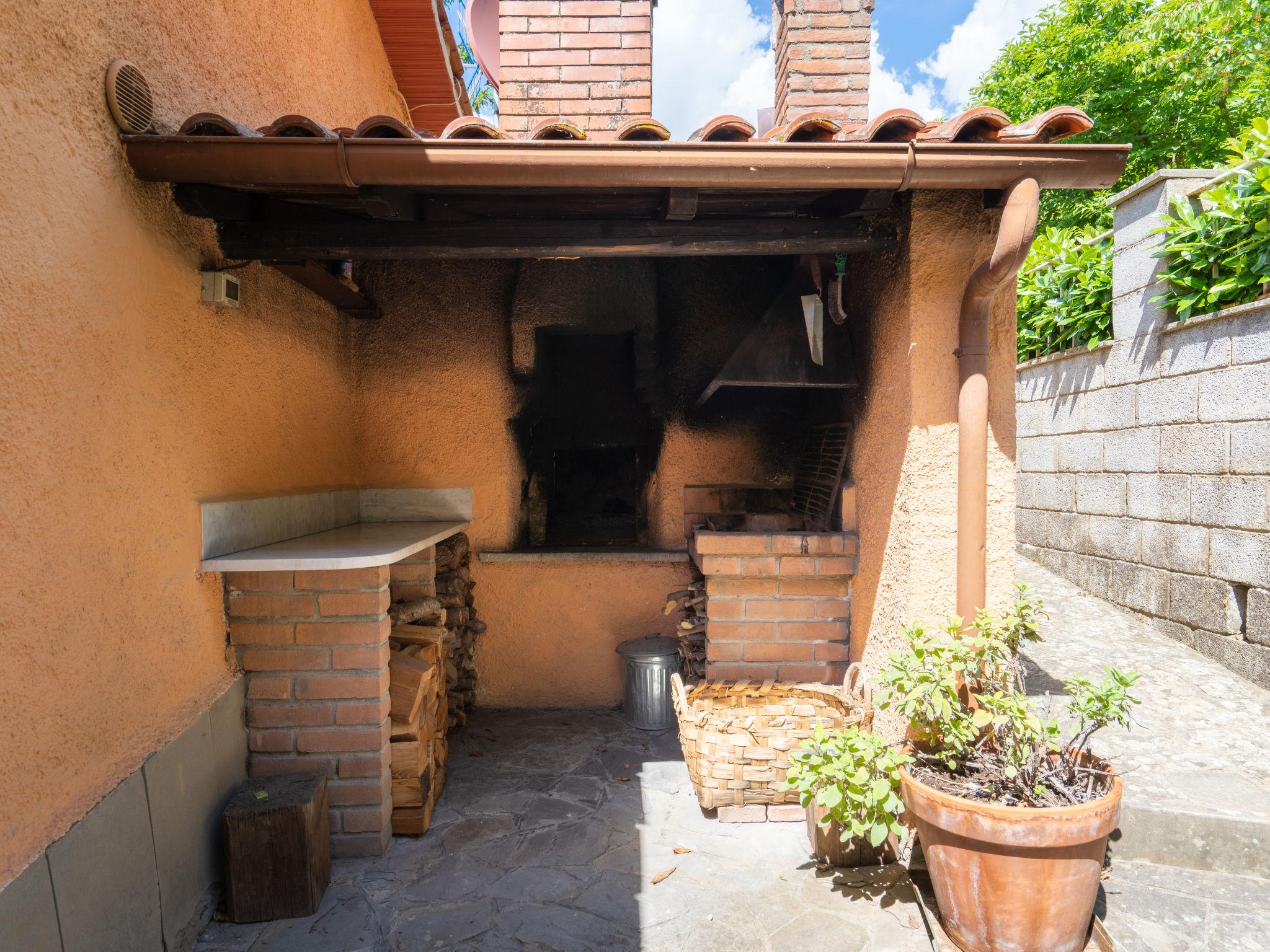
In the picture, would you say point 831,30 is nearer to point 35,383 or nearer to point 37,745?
point 35,383

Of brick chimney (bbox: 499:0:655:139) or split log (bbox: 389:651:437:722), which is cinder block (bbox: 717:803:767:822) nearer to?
split log (bbox: 389:651:437:722)

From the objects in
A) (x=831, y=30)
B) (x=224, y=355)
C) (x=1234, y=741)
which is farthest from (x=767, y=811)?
(x=831, y=30)

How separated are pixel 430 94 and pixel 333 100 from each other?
2.31 metres

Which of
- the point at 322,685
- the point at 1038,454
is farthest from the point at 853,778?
the point at 1038,454

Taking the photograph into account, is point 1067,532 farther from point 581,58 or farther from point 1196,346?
point 581,58

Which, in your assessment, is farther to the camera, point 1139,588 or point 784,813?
point 1139,588

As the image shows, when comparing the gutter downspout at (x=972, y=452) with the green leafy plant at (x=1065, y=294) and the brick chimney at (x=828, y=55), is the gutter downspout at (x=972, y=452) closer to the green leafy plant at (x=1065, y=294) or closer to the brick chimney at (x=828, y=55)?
the brick chimney at (x=828, y=55)

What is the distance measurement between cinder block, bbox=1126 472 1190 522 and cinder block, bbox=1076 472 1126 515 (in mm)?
110

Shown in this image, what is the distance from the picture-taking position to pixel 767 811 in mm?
3135

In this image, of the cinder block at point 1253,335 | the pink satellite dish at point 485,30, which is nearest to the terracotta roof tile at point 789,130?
the cinder block at point 1253,335

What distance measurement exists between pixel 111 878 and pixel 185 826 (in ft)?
1.29

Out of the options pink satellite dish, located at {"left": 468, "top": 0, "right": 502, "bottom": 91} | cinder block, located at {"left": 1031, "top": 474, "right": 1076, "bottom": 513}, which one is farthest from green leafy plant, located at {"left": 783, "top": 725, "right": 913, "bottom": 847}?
pink satellite dish, located at {"left": 468, "top": 0, "right": 502, "bottom": 91}

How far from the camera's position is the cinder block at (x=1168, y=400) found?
4.09m

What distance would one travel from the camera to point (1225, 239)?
392 cm
